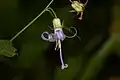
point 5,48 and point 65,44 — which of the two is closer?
point 5,48

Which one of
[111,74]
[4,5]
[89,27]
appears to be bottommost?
[111,74]

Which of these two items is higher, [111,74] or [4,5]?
[4,5]

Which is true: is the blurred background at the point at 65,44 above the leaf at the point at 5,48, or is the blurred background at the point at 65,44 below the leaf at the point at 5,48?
below

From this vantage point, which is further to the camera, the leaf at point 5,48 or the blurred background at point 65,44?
the blurred background at point 65,44

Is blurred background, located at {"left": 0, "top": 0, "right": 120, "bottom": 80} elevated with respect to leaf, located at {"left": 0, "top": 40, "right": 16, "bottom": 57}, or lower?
lower

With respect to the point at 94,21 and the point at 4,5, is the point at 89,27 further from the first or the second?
the point at 4,5

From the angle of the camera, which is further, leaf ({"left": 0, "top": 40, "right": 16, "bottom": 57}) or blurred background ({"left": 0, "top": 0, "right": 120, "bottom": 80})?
blurred background ({"left": 0, "top": 0, "right": 120, "bottom": 80})

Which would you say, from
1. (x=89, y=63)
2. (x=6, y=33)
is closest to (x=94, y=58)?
(x=89, y=63)
